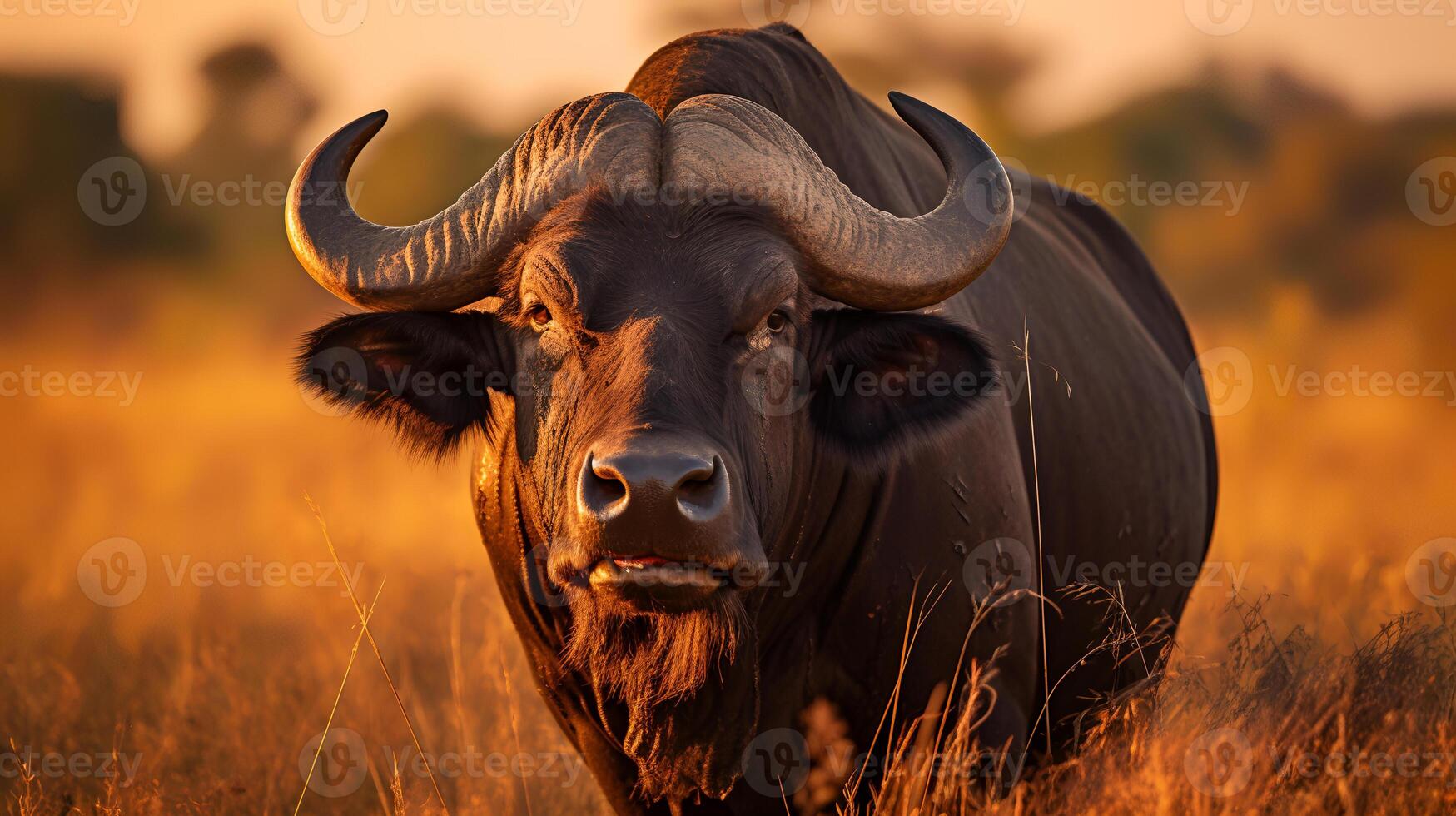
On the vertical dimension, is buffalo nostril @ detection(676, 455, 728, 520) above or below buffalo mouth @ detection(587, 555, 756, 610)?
above

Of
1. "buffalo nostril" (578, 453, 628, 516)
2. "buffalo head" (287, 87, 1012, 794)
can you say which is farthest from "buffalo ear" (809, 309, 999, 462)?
"buffalo nostril" (578, 453, 628, 516)

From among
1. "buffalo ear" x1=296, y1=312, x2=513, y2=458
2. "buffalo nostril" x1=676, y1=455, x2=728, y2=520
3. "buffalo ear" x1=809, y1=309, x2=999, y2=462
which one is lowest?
"buffalo nostril" x1=676, y1=455, x2=728, y2=520

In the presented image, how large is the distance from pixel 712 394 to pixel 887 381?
2.49ft

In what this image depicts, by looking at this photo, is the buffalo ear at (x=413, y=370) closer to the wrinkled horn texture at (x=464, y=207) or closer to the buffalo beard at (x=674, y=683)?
the wrinkled horn texture at (x=464, y=207)

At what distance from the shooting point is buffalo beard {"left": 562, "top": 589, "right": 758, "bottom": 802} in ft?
12.6

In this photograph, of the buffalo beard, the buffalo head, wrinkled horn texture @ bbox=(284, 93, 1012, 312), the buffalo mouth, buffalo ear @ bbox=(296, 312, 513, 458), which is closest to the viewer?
the buffalo mouth

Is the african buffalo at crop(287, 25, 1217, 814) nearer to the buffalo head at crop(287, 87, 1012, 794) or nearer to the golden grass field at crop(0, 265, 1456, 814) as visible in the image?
the buffalo head at crop(287, 87, 1012, 794)

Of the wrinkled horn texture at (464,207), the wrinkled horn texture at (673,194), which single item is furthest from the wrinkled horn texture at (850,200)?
the wrinkled horn texture at (464,207)

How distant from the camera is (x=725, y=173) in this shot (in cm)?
396

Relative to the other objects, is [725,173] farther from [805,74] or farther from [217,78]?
[217,78]

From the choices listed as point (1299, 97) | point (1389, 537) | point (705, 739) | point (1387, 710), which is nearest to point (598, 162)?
point (705, 739)

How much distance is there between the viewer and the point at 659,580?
3406 millimetres

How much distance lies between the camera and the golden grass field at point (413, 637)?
14.6 ft

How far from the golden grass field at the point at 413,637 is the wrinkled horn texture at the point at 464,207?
1.58 ft
